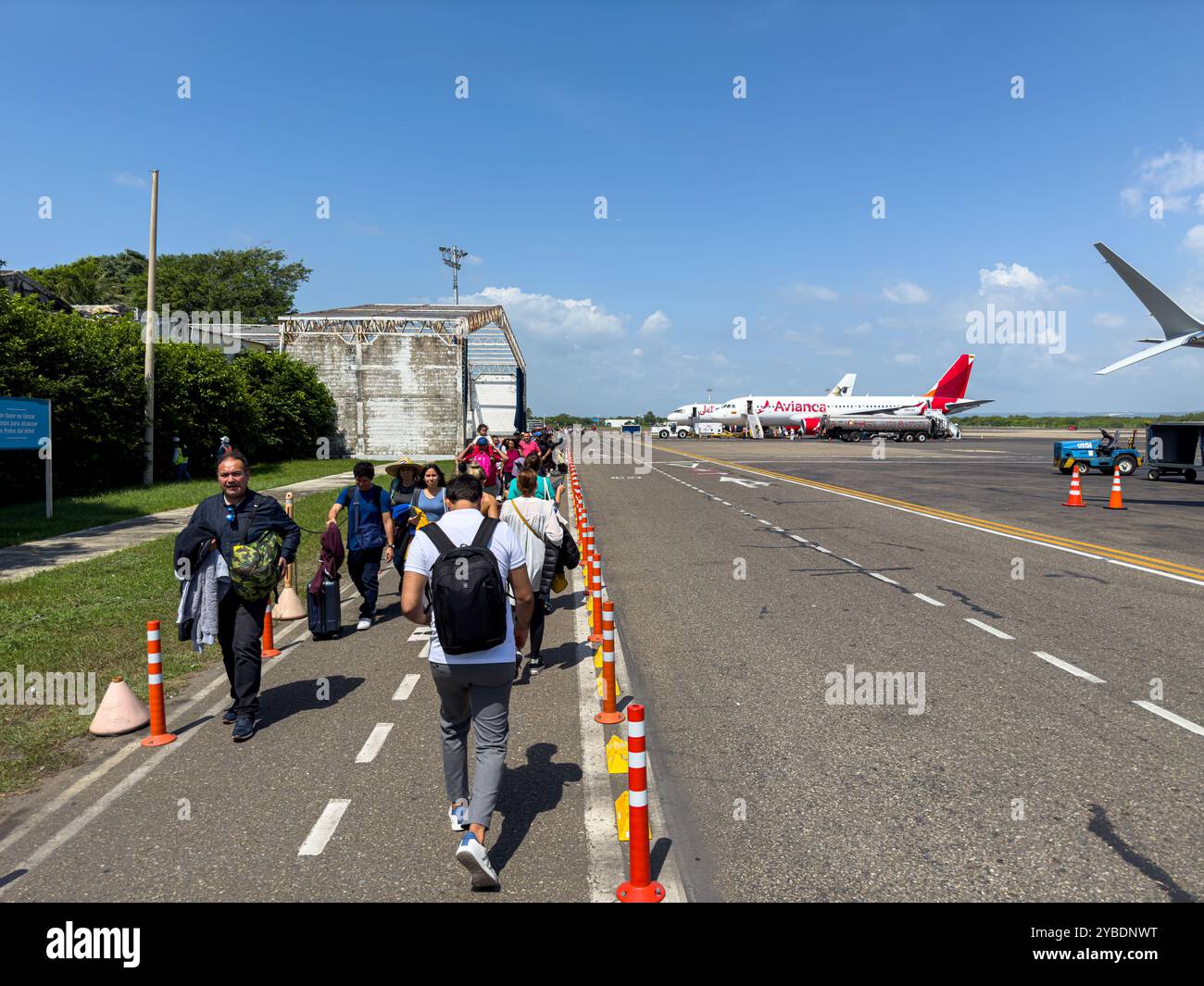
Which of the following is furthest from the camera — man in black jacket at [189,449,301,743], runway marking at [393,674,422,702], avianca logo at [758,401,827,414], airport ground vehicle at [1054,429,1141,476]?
avianca logo at [758,401,827,414]

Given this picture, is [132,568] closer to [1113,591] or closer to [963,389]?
[1113,591]

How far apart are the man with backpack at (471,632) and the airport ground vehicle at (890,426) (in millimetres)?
73398

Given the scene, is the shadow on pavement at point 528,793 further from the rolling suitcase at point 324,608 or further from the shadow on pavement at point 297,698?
the rolling suitcase at point 324,608

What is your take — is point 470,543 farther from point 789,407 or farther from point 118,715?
point 789,407

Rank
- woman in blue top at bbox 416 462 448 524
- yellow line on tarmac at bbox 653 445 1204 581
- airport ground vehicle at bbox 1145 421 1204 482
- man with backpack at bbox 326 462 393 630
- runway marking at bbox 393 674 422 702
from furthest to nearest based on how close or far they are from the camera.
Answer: airport ground vehicle at bbox 1145 421 1204 482 < yellow line on tarmac at bbox 653 445 1204 581 < man with backpack at bbox 326 462 393 630 < woman in blue top at bbox 416 462 448 524 < runway marking at bbox 393 674 422 702

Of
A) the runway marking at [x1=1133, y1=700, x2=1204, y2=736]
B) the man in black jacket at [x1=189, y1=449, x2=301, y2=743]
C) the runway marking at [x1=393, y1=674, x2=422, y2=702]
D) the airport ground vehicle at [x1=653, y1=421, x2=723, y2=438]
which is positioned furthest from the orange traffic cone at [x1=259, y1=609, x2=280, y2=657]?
the airport ground vehicle at [x1=653, y1=421, x2=723, y2=438]

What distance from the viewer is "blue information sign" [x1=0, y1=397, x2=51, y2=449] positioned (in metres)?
16.2

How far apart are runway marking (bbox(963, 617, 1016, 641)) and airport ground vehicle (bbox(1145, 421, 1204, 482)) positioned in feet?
77.4

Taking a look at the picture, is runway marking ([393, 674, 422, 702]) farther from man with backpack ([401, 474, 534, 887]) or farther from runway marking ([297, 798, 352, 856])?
man with backpack ([401, 474, 534, 887])

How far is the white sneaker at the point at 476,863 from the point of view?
12.8 ft

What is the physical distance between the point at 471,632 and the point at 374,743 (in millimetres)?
2404

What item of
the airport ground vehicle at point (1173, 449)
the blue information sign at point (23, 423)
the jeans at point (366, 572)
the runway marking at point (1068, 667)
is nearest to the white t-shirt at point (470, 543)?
the jeans at point (366, 572)

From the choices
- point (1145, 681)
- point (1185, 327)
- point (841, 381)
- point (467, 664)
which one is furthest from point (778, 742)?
point (841, 381)
